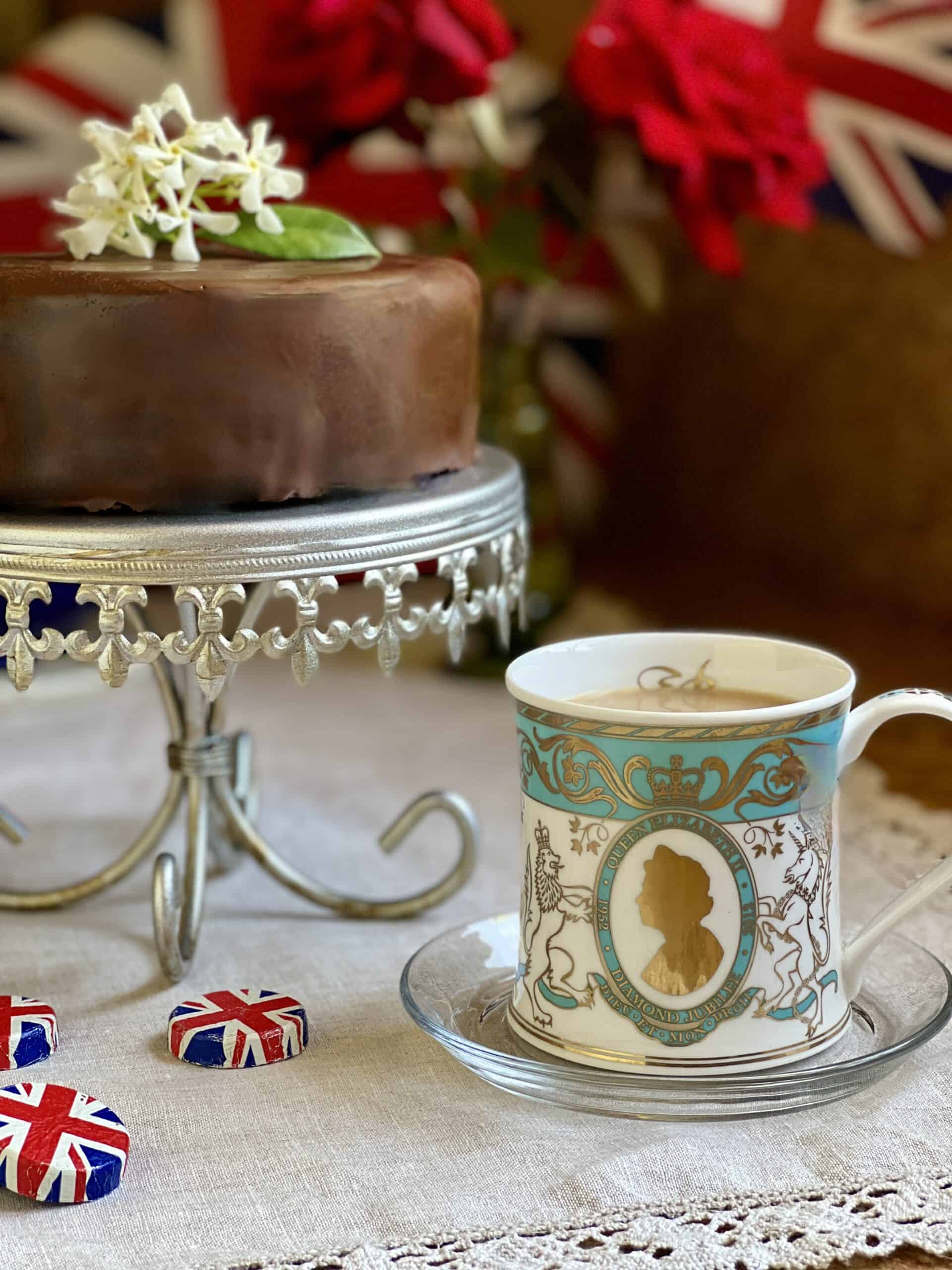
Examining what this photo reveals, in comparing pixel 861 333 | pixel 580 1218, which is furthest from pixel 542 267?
pixel 580 1218

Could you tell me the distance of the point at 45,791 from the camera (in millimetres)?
1071

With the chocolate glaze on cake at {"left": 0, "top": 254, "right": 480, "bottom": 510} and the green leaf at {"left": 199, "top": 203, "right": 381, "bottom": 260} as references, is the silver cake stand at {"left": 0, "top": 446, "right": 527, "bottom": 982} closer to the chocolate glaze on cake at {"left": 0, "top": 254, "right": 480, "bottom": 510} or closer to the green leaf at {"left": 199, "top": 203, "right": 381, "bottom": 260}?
the chocolate glaze on cake at {"left": 0, "top": 254, "right": 480, "bottom": 510}

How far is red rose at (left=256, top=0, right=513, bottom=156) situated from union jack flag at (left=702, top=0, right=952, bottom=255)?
0.35m

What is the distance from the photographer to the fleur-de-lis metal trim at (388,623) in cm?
67

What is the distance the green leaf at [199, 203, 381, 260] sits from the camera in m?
0.74

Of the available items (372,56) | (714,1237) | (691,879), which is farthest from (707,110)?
(714,1237)

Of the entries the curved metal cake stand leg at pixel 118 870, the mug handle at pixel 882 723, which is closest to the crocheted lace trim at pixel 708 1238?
the mug handle at pixel 882 723

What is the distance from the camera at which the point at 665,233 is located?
5.20ft

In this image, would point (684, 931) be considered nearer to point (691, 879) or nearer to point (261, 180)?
point (691, 879)

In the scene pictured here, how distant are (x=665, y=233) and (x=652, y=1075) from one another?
3.83 ft

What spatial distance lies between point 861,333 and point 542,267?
0.33 m

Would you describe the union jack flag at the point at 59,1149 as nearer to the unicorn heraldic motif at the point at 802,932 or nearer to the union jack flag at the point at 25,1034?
the union jack flag at the point at 25,1034

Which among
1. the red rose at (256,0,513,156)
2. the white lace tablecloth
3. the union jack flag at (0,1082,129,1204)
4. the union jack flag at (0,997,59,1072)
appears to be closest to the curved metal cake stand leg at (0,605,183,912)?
the white lace tablecloth

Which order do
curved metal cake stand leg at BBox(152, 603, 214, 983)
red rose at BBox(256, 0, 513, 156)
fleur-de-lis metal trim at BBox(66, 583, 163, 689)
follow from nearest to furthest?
1. fleur-de-lis metal trim at BBox(66, 583, 163, 689)
2. curved metal cake stand leg at BBox(152, 603, 214, 983)
3. red rose at BBox(256, 0, 513, 156)
